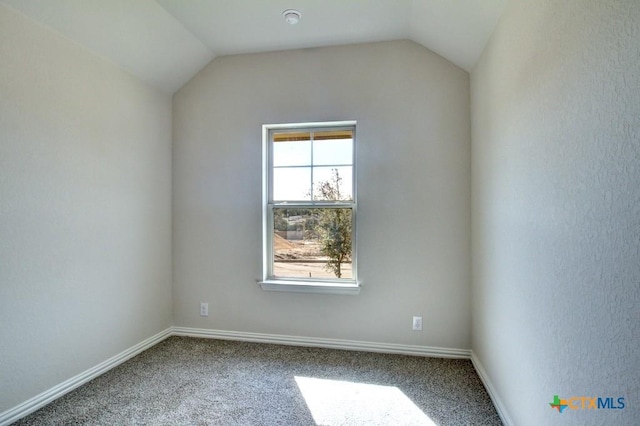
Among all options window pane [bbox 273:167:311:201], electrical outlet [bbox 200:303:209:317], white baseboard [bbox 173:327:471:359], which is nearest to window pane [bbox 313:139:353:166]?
window pane [bbox 273:167:311:201]

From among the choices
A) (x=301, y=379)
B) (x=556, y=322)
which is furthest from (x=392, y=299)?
(x=556, y=322)

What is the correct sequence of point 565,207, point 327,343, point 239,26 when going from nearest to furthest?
point 565,207, point 239,26, point 327,343

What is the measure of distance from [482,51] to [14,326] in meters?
3.46

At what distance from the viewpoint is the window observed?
290 cm

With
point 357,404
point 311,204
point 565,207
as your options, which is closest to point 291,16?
point 311,204

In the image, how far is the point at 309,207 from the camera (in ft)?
9.70

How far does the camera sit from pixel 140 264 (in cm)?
277

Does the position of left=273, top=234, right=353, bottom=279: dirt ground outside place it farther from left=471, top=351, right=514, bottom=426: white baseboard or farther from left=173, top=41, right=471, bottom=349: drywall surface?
left=471, top=351, right=514, bottom=426: white baseboard

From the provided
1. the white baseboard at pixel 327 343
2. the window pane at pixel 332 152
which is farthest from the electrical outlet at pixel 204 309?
the window pane at pixel 332 152

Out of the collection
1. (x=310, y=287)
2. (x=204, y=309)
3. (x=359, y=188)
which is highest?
(x=359, y=188)

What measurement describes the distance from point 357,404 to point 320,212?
5.15 ft

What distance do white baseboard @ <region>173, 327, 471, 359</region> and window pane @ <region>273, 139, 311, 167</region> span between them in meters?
1.63

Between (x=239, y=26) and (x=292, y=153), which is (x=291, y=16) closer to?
(x=239, y=26)

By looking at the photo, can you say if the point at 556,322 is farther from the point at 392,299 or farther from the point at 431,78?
the point at 431,78
